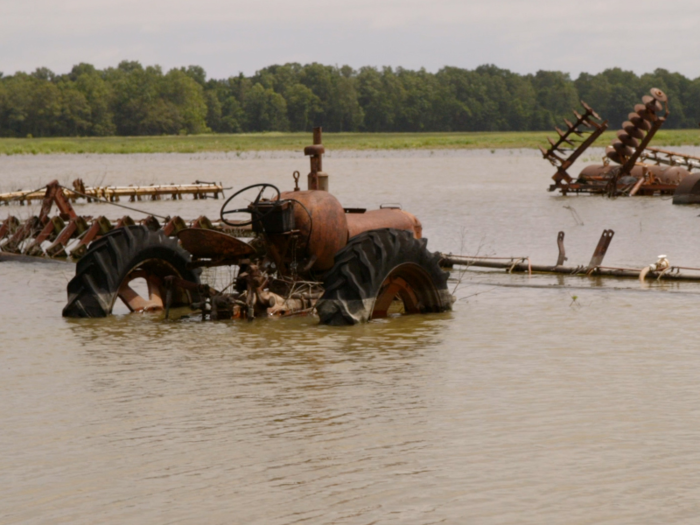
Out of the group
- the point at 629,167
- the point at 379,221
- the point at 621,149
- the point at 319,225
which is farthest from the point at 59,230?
the point at 621,149

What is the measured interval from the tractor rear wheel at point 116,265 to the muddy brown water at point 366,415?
26cm

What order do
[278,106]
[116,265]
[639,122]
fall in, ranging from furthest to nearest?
1. [278,106]
2. [639,122]
3. [116,265]

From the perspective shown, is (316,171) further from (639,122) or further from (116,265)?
(639,122)

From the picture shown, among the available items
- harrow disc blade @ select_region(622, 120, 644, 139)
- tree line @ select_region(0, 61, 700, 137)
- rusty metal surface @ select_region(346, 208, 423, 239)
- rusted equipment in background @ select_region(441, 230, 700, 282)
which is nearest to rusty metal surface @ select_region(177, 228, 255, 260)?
rusty metal surface @ select_region(346, 208, 423, 239)

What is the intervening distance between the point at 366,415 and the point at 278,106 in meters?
177

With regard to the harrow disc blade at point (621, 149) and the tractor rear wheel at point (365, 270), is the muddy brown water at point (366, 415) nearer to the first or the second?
the tractor rear wheel at point (365, 270)

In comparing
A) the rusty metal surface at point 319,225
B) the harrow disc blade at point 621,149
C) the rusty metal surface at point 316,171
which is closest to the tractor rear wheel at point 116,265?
the rusty metal surface at point 319,225

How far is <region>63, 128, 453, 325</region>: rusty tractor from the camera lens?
11500 millimetres

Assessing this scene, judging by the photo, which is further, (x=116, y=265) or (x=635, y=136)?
(x=635, y=136)

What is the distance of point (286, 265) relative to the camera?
1235 centimetres

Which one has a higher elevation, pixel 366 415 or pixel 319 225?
pixel 319 225

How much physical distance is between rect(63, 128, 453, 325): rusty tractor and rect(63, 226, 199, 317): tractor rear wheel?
0.04 ft

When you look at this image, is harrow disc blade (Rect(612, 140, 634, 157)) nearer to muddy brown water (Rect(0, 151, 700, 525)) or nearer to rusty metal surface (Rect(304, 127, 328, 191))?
muddy brown water (Rect(0, 151, 700, 525))

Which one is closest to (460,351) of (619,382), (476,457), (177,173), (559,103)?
(619,382)
